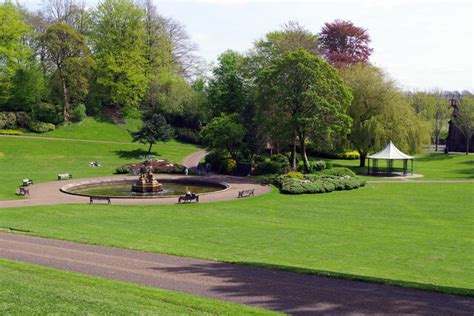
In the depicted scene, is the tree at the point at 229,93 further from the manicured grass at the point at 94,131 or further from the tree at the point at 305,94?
the manicured grass at the point at 94,131

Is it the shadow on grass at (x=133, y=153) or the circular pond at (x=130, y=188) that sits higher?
the shadow on grass at (x=133, y=153)

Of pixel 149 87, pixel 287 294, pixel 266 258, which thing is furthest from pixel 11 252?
pixel 149 87

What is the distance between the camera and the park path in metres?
11.8

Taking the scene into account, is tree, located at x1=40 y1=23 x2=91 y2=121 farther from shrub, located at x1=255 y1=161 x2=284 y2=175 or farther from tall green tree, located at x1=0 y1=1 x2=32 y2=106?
shrub, located at x1=255 y1=161 x2=284 y2=175

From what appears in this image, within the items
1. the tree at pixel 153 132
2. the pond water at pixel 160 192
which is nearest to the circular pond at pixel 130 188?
the pond water at pixel 160 192

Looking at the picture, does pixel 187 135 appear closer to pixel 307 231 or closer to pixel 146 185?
pixel 146 185

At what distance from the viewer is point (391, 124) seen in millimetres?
55125

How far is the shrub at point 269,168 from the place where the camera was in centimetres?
4991

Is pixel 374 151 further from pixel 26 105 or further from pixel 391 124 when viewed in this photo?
pixel 26 105

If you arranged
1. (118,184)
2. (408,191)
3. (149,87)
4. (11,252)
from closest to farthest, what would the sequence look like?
(11,252) < (408,191) < (118,184) < (149,87)

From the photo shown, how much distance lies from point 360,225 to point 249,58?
4024 centimetres

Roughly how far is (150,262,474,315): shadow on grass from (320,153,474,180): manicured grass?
120ft

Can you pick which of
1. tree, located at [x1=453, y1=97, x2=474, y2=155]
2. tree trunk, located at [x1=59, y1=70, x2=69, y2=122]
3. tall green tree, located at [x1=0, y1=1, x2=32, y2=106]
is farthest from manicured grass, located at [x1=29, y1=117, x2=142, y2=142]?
tree, located at [x1=453, y1=97, x2=474, y2=155]

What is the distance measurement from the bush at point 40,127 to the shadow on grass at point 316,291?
58458mm
